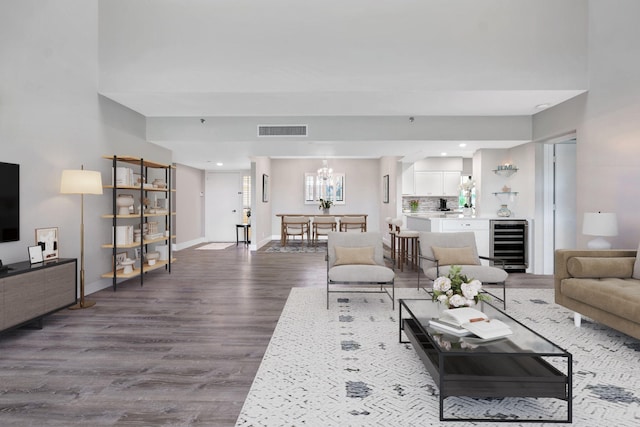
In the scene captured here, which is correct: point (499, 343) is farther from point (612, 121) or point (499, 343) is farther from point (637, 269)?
point (612, 121)

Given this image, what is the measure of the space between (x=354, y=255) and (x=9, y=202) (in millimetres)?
3539

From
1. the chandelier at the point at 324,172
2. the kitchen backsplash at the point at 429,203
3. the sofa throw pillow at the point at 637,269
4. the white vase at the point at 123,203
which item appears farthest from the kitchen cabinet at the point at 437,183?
the white vase at the point at 123,203

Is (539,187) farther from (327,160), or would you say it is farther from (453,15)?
(327,160)

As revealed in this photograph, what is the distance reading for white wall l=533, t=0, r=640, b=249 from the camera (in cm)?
385

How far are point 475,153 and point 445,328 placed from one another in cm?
536

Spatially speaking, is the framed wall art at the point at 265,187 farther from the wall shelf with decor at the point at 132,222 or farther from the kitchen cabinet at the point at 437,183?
the kitchen cabinet at the point at 437,183

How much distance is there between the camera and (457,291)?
8.06 ft

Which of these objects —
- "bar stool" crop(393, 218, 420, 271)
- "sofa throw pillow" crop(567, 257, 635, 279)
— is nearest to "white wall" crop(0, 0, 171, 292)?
"bar stool" crop(393, 218, 420, 271)

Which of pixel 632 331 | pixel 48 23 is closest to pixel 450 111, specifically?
pixel 632 331

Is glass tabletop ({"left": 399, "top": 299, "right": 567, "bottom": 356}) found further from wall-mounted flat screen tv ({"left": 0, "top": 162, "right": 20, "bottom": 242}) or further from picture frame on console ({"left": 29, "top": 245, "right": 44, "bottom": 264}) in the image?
wall-mounted flat screen tv ({"left": 0, "top": 162, "right": 20, "bottom": 242})

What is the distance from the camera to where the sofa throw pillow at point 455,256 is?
4.23 m

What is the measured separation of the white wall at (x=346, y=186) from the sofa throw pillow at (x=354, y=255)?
266 inches

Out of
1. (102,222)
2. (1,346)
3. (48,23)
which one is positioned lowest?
(1,346)

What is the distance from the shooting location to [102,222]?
4.78m
